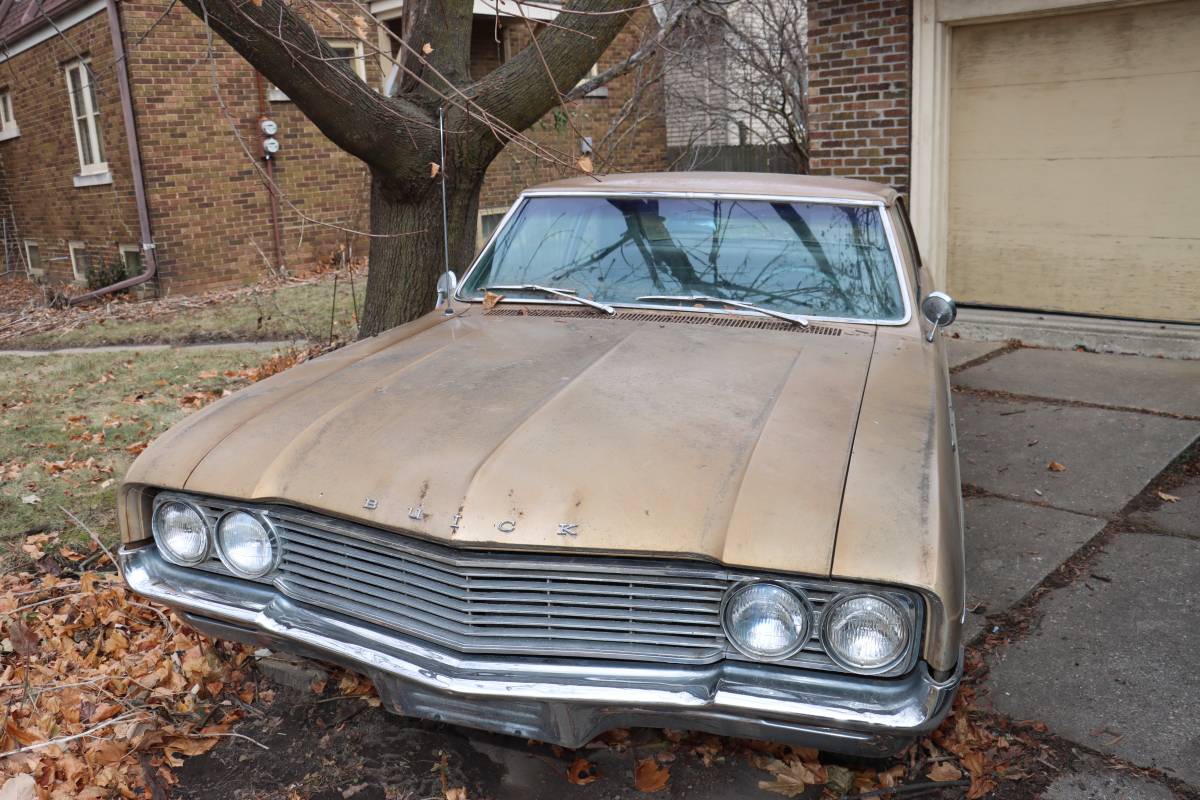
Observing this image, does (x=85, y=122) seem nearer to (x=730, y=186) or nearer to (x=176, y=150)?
(x=176, y=150)

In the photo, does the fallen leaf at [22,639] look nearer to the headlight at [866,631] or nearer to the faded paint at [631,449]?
the faded paint at [631,449]

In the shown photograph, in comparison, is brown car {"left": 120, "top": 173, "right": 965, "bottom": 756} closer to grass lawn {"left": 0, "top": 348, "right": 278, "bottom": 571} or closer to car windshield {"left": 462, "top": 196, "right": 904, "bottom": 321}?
car windshield {"left": 462, "top": 196, "right": 904, "bottom": 321}

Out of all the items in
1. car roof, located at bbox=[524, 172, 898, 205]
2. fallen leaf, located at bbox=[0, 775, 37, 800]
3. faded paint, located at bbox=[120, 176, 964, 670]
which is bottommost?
fallen leaf, located at bbox=[0, 775, 37, 800]

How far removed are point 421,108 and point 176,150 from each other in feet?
24.9

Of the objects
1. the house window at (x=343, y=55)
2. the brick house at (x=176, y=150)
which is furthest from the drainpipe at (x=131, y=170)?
the house window at (x=343, y=55)

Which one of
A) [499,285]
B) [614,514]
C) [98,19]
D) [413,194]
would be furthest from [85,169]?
[614,514]

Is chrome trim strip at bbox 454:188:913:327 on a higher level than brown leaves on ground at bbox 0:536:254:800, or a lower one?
higher

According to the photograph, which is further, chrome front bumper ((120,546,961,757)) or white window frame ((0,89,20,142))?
white window frame ((0,89,20,142))

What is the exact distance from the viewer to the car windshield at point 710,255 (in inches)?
146

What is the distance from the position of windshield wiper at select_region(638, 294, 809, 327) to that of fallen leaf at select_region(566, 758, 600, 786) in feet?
5.31

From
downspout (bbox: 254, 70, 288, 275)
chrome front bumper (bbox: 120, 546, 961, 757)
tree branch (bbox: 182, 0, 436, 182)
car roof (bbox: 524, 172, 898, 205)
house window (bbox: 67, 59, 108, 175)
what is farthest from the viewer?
house window (bbox: 67, 59, 108, 175)

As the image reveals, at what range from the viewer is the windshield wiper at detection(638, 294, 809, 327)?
3.55 m

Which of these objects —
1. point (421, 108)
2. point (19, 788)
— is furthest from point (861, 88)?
point (19, 788)

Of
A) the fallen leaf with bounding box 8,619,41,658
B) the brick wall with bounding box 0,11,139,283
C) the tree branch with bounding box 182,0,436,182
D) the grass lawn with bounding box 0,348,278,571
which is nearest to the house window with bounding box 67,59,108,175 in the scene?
the brick wall with bounding box 0,11,139,283
